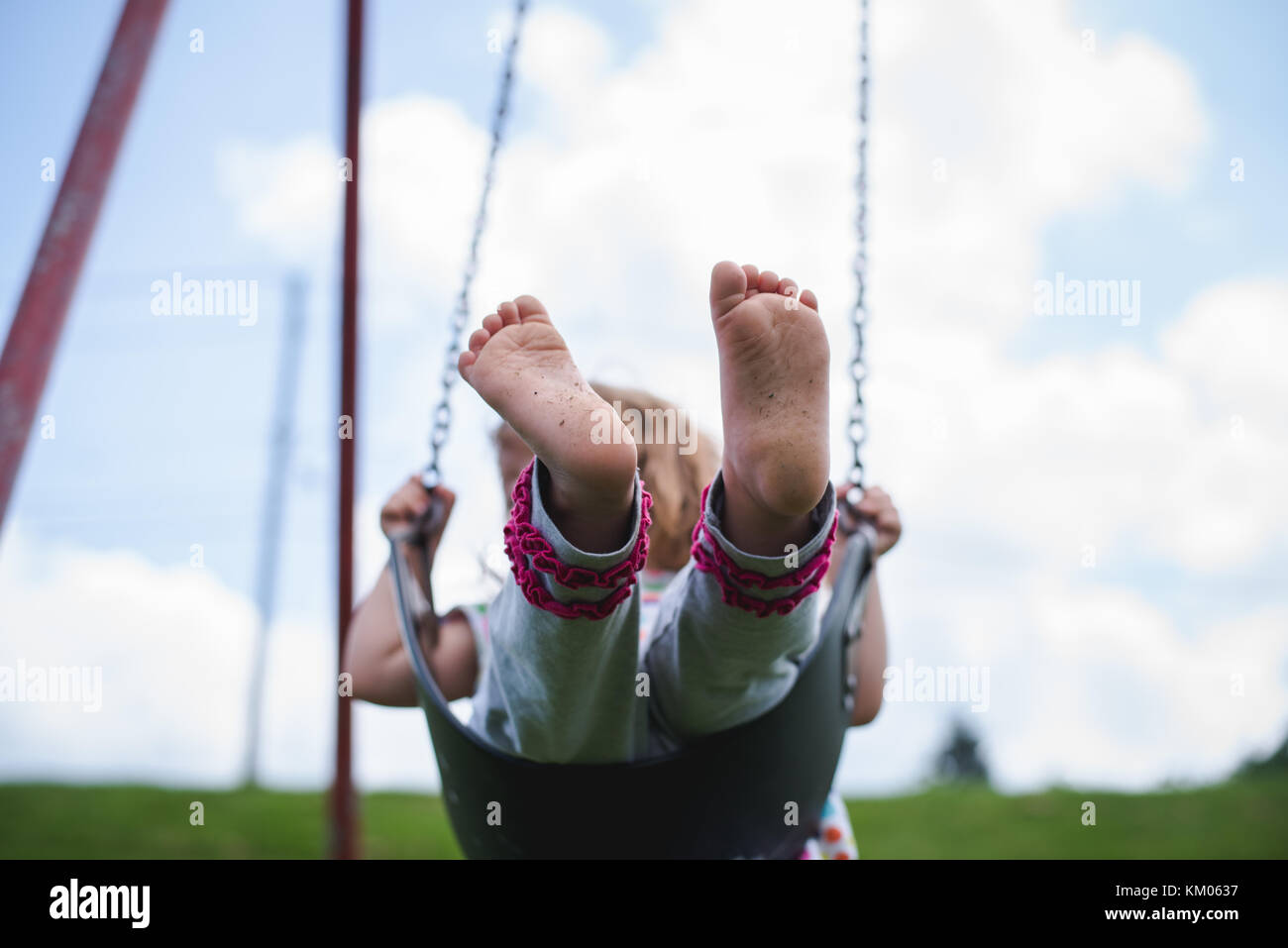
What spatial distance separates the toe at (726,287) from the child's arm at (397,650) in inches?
16.6

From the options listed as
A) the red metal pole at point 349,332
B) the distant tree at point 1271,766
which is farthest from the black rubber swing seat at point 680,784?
the distant tree at point 1271,766

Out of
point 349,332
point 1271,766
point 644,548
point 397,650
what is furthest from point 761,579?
point 1271,766

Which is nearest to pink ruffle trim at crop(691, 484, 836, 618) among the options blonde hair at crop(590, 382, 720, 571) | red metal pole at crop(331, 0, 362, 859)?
blonde hair at crop(590, 382, 720, 571)

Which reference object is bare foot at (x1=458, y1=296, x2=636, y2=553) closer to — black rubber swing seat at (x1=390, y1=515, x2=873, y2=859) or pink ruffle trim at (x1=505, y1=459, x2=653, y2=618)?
pink ruffle trim at (x1=505, y1=459, x2=653, y2=618)

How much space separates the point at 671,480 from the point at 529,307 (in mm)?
471

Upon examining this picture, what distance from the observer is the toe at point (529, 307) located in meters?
0.86

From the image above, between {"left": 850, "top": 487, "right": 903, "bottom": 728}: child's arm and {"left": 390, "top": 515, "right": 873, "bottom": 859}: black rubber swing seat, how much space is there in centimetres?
15

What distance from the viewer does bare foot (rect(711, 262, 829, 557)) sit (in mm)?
759

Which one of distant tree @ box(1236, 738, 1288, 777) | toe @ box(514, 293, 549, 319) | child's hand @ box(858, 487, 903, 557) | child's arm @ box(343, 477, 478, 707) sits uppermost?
toe @ box(514, 293, 549, 319)

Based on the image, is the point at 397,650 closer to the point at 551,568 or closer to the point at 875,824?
the point at 551,568

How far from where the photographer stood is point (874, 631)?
3.75ft
